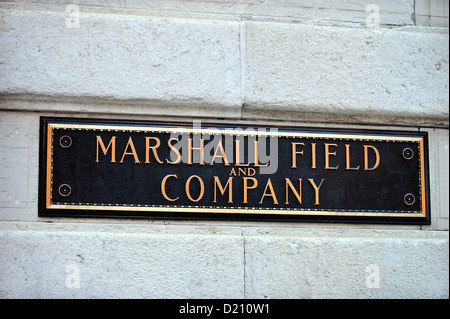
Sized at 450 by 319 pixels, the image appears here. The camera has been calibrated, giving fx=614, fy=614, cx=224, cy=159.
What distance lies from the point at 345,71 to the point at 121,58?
1722 mm

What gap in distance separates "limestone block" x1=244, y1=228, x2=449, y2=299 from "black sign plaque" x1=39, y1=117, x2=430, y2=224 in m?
0.14

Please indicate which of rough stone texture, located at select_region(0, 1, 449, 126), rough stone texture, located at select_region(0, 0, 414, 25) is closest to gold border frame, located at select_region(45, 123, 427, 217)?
rough stone texture, located at select_region(0, 1, 449, 126)

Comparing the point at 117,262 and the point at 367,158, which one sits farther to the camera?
the point at 367,158

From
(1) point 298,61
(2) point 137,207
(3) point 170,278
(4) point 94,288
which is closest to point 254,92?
(1) point 298,61

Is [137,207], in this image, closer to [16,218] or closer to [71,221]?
[71,221]

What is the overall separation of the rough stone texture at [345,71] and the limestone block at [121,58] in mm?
212

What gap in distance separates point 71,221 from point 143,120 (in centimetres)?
91

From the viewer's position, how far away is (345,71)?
4.78 m

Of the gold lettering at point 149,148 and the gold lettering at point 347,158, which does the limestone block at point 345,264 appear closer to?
the gold lettering at point 347,158

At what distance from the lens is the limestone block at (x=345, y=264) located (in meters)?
4.49

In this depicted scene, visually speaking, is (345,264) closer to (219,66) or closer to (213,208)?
(213,208)

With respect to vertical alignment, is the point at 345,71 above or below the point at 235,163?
above

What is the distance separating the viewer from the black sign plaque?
4512 mm

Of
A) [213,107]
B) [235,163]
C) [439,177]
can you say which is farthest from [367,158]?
[213,107]
